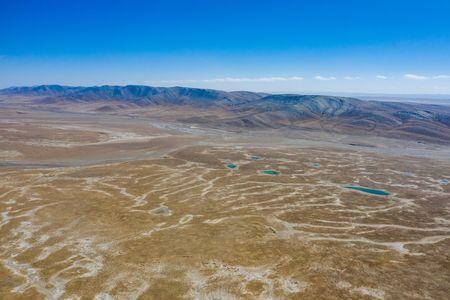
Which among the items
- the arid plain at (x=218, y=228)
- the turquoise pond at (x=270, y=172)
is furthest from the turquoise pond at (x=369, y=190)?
the turquoise pond at (x=270, y=172)

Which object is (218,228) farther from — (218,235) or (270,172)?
(270,172)

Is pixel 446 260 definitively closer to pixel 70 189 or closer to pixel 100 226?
pixel 100 226

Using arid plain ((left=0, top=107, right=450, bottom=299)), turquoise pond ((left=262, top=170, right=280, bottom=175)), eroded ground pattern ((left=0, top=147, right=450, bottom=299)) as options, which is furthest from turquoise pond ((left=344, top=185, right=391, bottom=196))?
turquoise pond ((left=262, top=170, right=280, bottom=175))

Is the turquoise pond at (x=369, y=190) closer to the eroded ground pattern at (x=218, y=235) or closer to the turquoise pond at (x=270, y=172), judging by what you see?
the eroded ground pattern at (x=218, y=235)

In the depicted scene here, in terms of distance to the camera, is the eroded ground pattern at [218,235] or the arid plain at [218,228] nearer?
the eroded ground pattern at [218,235]

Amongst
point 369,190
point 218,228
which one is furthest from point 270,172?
point 218,228
